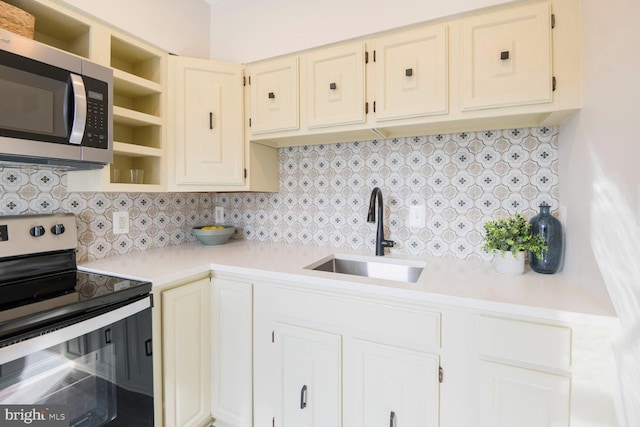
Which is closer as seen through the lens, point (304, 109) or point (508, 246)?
point (508, 246)

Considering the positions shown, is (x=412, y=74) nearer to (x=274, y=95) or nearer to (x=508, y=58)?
(x=508, y=58)

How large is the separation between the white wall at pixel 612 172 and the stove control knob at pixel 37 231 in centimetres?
217

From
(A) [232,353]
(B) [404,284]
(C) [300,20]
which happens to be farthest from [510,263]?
(C) [300,20]

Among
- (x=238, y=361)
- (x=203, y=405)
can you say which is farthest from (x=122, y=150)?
(x=203, y=405)

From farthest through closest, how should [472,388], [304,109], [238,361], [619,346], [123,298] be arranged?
[304,109] < [238,361] < [123,298] < [472,388] < [619,346]

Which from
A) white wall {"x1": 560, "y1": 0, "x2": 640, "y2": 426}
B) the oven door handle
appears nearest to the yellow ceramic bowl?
the oven door handle

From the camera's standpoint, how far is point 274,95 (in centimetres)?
172

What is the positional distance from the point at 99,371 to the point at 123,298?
0.87ft

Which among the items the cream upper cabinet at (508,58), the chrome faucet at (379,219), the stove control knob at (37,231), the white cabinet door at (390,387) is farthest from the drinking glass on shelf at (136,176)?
the cream upper cabinet at (508,58)

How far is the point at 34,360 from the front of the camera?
3.01 ft

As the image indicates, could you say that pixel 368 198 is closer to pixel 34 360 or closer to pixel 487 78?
pixel 487 78

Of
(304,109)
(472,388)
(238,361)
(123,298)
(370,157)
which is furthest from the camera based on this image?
(370,157)

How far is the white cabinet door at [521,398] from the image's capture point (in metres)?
0.94

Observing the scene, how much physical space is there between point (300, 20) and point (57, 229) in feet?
5.50
